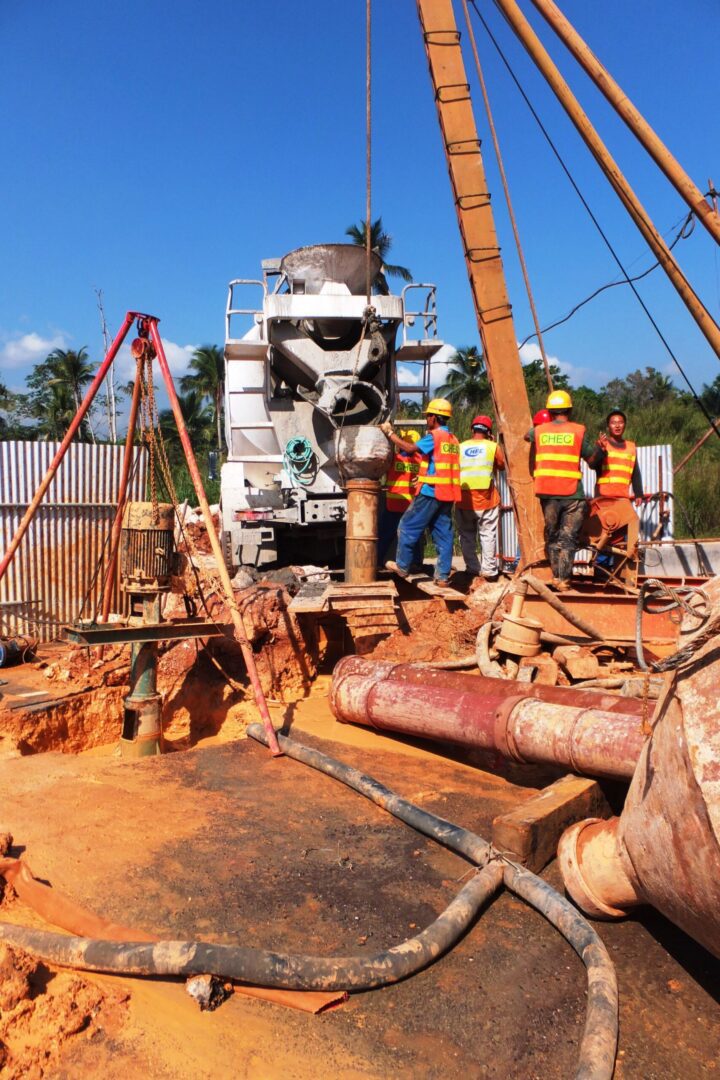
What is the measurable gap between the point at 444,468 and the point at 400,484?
104 centimetres

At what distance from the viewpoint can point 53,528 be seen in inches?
343

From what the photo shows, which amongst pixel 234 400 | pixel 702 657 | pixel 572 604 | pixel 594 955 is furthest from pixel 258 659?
pixel 702 657


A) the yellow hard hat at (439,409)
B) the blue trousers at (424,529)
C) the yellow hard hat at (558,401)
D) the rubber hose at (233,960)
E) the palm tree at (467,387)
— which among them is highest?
the palm tree at (467,387)

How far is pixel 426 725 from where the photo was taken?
5.07 meters

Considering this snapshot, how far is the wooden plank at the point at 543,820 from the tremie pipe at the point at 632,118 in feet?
12.0

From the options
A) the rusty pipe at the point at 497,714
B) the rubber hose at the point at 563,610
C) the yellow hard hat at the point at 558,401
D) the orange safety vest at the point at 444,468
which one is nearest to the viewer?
the rusty pipe at the point at 497,714

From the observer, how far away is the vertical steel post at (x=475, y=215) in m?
6.95

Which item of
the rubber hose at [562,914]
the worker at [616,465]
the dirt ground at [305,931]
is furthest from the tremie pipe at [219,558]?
the worker at [616,465]

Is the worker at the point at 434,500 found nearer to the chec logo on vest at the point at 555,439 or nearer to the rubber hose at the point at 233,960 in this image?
the chec logo on vest at the point at 555,439

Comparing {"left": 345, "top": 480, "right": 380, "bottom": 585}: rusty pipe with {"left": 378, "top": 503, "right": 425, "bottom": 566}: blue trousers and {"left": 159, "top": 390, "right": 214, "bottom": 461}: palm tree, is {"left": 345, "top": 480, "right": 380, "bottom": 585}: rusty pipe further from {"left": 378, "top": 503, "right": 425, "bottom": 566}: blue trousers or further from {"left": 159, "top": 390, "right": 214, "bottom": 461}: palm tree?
{"left": 159, "top": 390, "right": 214, "bottom": 461}: palm tree

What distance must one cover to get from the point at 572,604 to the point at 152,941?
4.50 meters

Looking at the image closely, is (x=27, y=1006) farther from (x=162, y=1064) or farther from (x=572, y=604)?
(x=572, y=604)

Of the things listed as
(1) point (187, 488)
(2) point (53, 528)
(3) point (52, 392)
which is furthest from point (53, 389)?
(2) point (53, 528)

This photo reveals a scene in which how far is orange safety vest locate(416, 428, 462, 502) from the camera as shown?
7539 mm
